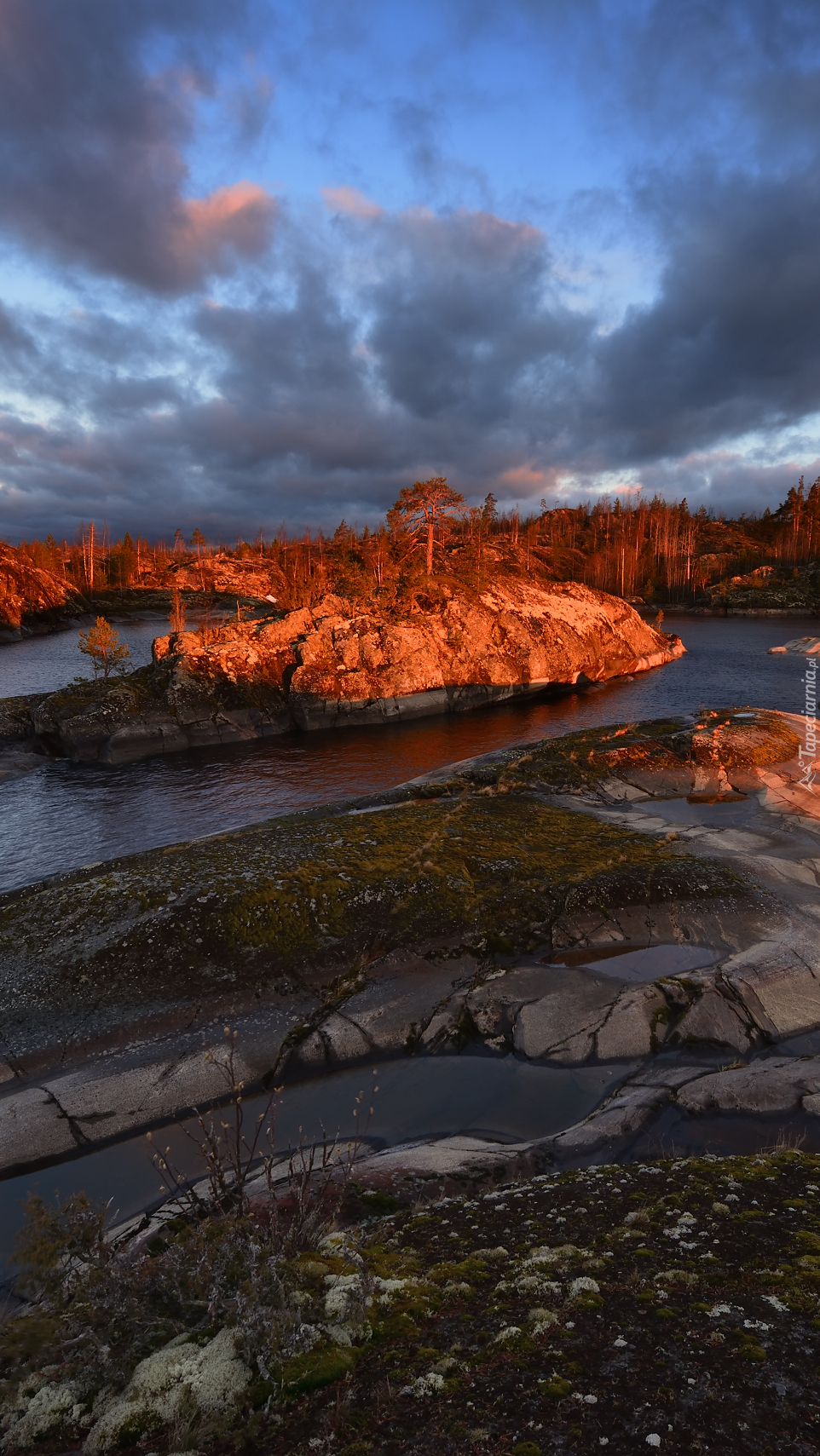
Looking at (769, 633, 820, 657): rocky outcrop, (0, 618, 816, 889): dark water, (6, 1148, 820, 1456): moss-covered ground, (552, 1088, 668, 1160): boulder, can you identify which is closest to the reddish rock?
(0, 618, 816, 889): dark water

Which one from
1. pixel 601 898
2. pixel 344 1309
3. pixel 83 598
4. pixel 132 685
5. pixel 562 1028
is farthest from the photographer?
pixel 83 598

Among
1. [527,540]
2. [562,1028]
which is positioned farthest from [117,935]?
[527,540]

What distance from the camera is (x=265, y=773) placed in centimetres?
3547

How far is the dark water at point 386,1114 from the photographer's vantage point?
10.2 m

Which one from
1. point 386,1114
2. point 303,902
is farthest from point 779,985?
point 303,902

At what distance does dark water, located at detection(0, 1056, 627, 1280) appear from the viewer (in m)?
10.2

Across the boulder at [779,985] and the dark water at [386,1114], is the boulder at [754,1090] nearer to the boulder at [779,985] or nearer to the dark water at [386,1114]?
the dark water at [386,1114]

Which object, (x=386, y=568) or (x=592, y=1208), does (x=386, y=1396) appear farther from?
(x=386, y=568)

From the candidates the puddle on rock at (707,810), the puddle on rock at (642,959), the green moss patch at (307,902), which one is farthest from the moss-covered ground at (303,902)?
the puddle on rock at (707,810)

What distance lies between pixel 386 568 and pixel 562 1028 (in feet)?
149

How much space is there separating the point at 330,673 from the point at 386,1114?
3739cm

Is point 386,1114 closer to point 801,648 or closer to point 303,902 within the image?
point 303,902

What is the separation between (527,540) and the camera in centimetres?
15412

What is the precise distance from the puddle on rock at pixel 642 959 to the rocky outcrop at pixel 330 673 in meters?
31.5
